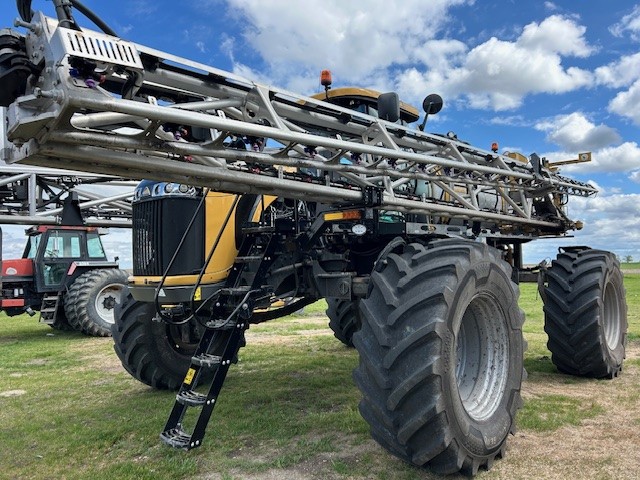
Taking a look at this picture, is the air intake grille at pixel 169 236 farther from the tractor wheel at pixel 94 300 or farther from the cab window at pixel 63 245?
the cab window at pixel 63 245

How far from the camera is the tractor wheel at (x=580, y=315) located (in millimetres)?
6180

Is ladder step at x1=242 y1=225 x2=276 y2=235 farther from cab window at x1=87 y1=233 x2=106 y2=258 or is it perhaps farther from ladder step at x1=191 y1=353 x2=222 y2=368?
Answer: cab window at x1=87 y1=233 x2=106 y2=258

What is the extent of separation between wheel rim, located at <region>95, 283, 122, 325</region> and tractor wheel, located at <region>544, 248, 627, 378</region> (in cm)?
940

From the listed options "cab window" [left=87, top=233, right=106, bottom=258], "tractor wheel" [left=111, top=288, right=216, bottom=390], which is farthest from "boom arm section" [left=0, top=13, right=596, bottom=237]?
"cab window" [left=87, top=233, right=106, bottom=258]

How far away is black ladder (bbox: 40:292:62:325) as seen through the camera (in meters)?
12.6

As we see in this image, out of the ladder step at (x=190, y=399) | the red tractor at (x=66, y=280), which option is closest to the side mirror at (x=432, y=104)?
the ladder step at (x=190, y=399)

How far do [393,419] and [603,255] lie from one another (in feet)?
15.1

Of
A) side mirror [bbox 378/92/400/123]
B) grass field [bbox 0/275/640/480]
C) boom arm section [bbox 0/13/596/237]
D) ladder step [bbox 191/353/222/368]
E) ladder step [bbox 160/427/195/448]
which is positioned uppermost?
side mirror [bbox 378/92/400/123]

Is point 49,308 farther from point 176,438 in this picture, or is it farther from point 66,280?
point 176,438

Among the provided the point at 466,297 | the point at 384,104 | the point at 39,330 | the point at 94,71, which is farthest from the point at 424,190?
the point at 39,330

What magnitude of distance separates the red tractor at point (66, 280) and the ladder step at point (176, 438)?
8.81 metres

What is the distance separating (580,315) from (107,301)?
1003 centimetres

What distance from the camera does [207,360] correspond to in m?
4.29

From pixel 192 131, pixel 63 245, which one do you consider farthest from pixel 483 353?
pixel 63 245
